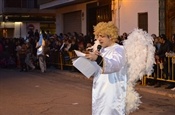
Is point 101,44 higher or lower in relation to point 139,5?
lower

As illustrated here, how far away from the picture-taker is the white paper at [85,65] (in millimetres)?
4461

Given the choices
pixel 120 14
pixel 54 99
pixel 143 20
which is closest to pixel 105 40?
pixel 54 99

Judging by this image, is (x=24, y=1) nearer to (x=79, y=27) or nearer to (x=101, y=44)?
(x=79, y=27)

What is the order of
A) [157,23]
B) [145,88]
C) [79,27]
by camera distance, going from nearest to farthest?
[145,88], [157,23], [79,27]

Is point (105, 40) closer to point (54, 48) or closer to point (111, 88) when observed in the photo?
point (111, 88)

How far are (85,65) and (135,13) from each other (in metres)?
14.9

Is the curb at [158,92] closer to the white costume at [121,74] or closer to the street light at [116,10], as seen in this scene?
the white costume at [121,74]

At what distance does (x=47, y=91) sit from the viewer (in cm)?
1287

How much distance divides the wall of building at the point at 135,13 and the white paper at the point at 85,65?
13.1m

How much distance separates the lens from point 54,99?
11.1 metres

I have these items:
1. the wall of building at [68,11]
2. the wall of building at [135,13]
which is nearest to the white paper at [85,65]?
the wall of building at [135,13]

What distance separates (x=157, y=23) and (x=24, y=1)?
29.3 metres

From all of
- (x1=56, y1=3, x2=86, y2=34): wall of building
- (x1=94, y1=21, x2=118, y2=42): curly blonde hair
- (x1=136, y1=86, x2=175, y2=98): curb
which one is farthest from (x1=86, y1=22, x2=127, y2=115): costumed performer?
(x1=56, y1=3, x2=86, y2=34): wall of building

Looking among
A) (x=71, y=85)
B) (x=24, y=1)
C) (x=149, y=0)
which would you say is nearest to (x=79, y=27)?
(x=149, y=0)
